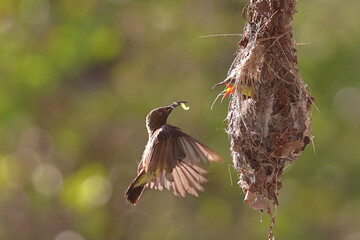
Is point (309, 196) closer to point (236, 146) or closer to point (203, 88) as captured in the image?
point (203, 88)

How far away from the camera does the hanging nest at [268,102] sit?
3566 mm

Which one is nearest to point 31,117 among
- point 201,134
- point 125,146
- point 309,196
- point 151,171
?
point 125,146

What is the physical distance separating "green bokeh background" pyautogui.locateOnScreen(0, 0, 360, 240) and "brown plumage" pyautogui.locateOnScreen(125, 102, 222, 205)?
458 centimetres

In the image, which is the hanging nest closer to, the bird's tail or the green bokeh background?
the bird's tail

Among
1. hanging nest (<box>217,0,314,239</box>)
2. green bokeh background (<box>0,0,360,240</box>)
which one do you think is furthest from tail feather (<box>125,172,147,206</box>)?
green bokeh background (<box>0,0,360,240</box>)

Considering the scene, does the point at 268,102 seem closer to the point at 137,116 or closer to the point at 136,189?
the point at 136,189

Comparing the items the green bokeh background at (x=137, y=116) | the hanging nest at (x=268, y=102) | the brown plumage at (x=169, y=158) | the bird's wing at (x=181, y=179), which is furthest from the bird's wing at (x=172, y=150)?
the green bokeh background at (x=137, y=116)

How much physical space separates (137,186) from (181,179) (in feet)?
0.99

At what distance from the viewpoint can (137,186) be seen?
13.5 ft

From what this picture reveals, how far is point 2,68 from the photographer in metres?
9.38

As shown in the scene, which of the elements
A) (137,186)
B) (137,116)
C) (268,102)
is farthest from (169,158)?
(137,116)

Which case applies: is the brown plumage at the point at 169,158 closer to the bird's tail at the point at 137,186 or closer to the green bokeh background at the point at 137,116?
the bird's tail at the point at 137,186

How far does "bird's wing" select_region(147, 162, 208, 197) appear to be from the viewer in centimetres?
415

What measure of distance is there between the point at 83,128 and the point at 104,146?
43 cm
